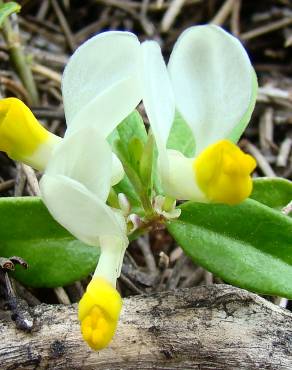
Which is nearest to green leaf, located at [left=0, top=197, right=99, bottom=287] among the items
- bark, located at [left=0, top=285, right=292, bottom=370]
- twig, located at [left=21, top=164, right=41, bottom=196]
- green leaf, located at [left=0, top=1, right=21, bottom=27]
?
bark, located at [left=0, top=285, right=292, bottom=370]

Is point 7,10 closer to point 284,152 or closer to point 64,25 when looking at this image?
point 64,25

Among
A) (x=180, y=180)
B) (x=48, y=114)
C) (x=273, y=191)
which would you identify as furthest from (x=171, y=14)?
(x=180, y=180)

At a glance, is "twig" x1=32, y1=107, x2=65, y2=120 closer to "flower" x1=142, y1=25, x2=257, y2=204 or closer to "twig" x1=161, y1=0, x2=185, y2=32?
"twig" x1=161, y1=0, x2=185, y2=32

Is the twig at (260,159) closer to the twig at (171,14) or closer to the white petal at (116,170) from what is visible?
the twig at (171,14)

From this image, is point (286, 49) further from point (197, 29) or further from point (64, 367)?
point (64, 367)

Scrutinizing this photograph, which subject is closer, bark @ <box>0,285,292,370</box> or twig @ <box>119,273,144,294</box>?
bark @ <box>0,285,292,370</box>

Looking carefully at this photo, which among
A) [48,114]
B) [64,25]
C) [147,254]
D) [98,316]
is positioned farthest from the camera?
[64,25]

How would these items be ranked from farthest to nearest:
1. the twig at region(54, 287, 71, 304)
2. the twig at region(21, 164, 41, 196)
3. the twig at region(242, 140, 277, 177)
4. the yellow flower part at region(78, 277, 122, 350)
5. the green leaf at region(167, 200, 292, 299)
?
1. the twig at region(242, 140, 277, 177)
2. the twig at region(21, 164, 41, 196)
3. the twig at region(54, 287, 71, 304)
4. the green leaf at region(167, 200, 292, 299)
5. the yellow flower part at region(78, 277, 122, 350)
